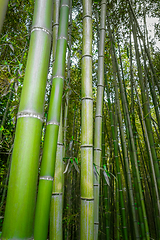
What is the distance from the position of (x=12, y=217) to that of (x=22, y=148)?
0.22m

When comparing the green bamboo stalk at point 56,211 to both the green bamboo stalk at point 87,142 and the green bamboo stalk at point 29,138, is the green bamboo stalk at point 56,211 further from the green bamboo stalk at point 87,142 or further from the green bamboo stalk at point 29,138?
the green bamboo stalk at point 29,138

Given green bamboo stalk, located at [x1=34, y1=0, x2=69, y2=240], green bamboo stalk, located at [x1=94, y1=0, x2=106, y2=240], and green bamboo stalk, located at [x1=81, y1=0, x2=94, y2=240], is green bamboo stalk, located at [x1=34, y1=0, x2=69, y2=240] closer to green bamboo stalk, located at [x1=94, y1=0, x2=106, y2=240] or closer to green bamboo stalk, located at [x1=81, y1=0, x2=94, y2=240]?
green bamboo stalk, located at [x1=81, y1=0, x2=94, y2=240]

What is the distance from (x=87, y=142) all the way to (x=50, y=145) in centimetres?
29

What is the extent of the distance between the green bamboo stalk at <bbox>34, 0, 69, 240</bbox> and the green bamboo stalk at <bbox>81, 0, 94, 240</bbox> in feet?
0.64

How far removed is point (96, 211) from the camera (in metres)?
1.21

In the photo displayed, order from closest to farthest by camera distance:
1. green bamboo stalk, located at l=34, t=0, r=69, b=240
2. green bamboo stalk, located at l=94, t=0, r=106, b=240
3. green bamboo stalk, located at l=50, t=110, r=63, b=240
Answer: green bamboo stalk, located at l=34, t=0, r=69, b=240 < green bamboo stalk, located at l=50, t=110, r=63, b=240 < green bamboo stalk, located at l=94, t=0, r=106, b=240

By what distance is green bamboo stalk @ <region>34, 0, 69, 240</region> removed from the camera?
2.30 ft

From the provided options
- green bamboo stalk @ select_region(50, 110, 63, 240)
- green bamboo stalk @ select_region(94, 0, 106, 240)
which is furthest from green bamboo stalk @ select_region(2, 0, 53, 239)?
green bamboo stalk @ select_region(94, 0, 106, 240)

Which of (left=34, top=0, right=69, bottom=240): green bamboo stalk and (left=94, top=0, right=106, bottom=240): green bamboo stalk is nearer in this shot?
(left=34, top=0, right=69, bottom=240): green bamboo stalk

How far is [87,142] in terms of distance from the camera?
3.37ft

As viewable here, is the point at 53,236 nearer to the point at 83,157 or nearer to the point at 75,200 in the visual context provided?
the point at 83,157

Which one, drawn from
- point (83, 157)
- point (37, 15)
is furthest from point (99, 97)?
point (37, 15)

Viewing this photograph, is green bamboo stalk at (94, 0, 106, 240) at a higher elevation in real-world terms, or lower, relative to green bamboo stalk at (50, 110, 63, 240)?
higher

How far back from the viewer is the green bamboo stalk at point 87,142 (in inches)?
37.2
